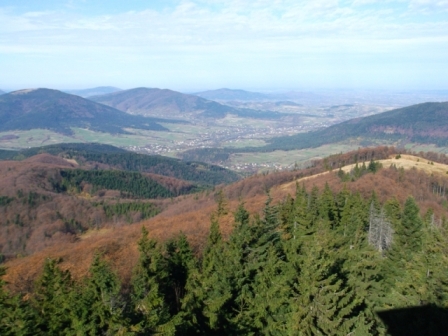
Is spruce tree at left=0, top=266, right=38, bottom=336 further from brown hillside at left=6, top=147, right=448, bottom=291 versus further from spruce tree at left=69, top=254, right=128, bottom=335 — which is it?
brown hillside at left=6, top=147, right=448, bottom=291

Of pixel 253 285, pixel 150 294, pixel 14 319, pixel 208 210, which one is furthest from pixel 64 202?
pixel 14 319

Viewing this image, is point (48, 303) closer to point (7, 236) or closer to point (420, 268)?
point (420, 268)

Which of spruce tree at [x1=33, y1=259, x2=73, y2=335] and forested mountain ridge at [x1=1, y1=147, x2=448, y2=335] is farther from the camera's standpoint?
spruce tree at [x1=33, y1=259, x2=73, y2=335]

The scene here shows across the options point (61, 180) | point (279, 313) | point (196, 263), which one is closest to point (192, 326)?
point (279, 313)

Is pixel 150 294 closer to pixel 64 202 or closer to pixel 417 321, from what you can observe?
pixel 417 321

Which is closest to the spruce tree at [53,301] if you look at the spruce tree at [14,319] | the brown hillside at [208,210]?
the spruce tree at [14,319]

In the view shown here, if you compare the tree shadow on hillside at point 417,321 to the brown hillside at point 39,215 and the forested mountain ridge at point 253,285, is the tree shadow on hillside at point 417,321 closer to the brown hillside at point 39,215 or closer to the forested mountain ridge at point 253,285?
the forested mountain ridge at point 253,285

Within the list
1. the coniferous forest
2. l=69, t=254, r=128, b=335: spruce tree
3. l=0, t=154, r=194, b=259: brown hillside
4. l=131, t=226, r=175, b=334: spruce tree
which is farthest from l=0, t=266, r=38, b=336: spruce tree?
l=0, t=154, r=194, b=259: brown hillside
